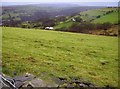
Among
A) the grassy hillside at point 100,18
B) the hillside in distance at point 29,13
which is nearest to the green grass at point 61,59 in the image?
the hillside in distance at point 29,13

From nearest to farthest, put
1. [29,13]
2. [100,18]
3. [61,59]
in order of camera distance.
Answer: [61,59] < [100,18] < [29,13]

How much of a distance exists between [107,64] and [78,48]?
281 centimetres

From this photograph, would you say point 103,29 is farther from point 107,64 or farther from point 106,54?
point 107,64

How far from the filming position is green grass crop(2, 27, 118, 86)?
8891mm

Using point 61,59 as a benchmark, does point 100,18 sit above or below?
below

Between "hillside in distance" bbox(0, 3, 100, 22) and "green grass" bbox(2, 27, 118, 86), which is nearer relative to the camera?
"green grass" bbox(2, 27, 118, 86)

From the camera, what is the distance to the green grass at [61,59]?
29.2ft

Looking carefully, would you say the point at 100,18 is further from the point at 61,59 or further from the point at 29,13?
the point at 61,59

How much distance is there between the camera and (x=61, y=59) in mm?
10539

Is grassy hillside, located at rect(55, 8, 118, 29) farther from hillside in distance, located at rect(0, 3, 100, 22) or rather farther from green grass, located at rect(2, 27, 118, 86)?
green grass, located at rect(2, 27, 118, 86)

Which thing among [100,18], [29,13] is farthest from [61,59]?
[29,13]

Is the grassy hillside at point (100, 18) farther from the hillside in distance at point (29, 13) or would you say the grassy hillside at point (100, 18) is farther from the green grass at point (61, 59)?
the green grass at point (61, 59)

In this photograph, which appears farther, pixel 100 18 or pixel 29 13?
pixel 29 13

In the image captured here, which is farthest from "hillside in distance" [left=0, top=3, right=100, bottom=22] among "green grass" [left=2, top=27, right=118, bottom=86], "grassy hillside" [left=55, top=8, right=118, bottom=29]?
"green grass" [left=2, top=27, right=118, bottom=86]
